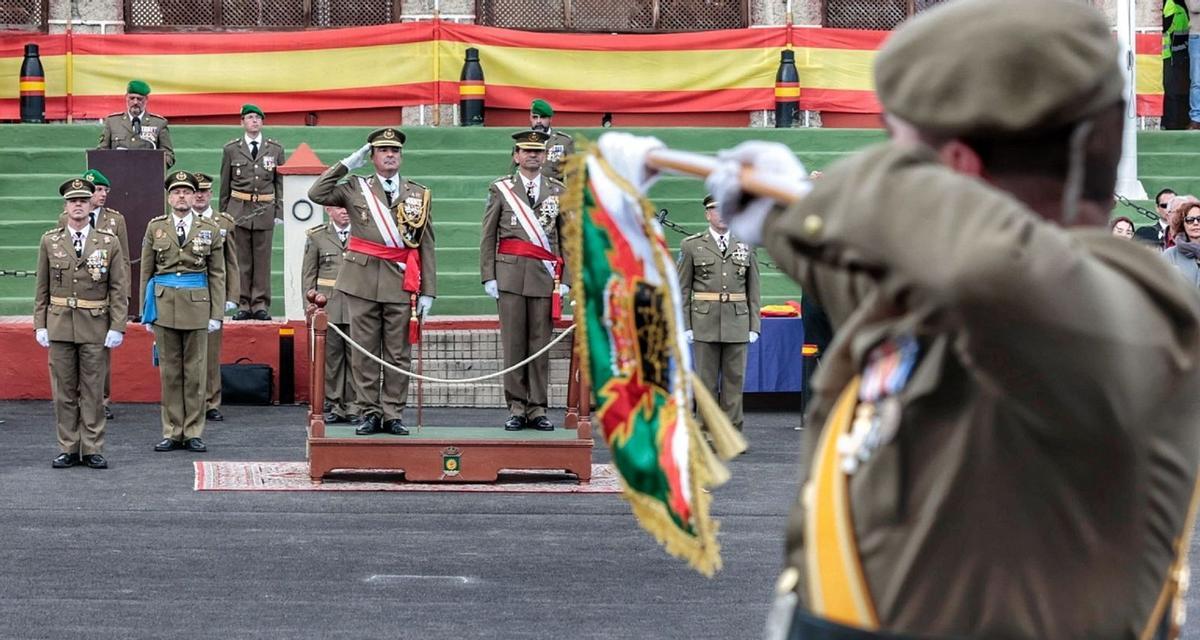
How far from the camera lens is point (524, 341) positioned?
42.8 ft

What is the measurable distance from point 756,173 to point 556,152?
552 inches

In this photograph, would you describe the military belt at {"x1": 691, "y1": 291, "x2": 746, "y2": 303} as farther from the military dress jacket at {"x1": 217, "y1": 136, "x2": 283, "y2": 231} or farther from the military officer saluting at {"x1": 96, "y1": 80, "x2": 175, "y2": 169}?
the military officer saluting at {"x1": 96, "y1": 80, "x2": 175, "y2": 169}

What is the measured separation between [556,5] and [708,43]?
6.59 feet

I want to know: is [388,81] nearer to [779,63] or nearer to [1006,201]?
[779,63]

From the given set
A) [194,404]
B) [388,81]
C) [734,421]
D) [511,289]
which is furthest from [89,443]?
[388,81]

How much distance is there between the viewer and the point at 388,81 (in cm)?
2097

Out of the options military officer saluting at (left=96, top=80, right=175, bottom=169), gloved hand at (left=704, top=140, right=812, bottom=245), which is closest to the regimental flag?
gloved hand at (left=704, top=140, right=812, bottom=245)

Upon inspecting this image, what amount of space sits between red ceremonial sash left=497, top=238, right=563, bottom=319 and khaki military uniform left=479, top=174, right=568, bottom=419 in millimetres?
20

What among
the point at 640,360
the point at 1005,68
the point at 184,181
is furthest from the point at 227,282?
the point at 1005,68

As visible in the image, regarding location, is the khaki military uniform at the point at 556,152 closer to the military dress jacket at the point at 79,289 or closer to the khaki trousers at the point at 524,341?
the khaki trousers at the point at 524,341

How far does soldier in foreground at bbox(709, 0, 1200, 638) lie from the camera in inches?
72.9

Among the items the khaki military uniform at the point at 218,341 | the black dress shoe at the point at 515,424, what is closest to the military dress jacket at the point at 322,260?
the khaki military uniform at the point at 218,341

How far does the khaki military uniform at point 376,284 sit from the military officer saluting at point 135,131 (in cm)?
564

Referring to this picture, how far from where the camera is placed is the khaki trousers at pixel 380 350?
12258mm
